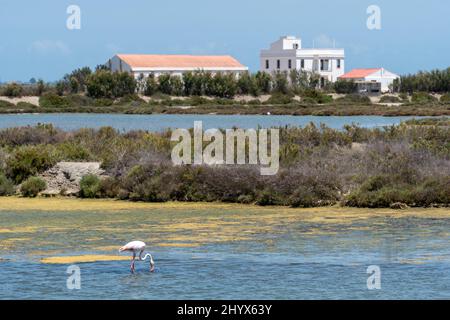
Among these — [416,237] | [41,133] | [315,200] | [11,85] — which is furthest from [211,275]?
[11,85]

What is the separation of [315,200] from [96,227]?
5.84 meters

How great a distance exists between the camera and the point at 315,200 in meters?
27.0

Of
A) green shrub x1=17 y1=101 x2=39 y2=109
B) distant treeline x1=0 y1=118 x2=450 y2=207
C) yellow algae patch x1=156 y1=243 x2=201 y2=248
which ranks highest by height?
distant treeline x1=0 y1=118 x2=450 y2=207

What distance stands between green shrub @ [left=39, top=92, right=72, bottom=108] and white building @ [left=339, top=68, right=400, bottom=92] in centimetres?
3911

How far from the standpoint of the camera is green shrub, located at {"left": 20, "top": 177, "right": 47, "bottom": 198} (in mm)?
29922

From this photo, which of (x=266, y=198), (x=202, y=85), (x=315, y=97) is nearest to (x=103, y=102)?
(x=202, y=85)

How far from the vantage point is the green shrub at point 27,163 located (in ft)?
103

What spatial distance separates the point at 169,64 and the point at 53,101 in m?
28.8

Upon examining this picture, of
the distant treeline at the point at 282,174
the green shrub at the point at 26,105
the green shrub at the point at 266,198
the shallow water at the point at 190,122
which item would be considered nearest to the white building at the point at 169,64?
the green shrub at the point at 26,105

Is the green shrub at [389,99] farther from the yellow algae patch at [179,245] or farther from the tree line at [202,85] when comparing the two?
the yellow algae patch at [179,245]

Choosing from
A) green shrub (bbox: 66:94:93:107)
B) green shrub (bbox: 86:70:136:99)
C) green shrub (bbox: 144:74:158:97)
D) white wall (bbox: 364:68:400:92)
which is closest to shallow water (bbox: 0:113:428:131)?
green shrub (bbox: 66:94:93:107)

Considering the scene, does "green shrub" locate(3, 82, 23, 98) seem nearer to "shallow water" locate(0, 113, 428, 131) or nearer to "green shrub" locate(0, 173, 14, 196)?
"shallow water" locate(0, 113, 428, 131)

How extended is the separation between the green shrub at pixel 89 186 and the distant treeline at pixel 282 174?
1.0 inches
